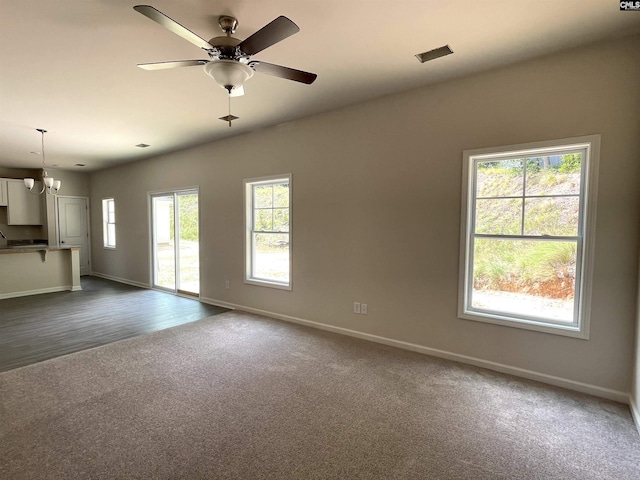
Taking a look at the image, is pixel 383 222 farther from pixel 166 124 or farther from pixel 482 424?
pixel 166 124

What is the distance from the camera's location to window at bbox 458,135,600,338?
8.68 ft

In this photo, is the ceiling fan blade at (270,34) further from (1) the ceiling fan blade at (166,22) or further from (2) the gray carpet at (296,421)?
(2) the gray carpet at (296,421)

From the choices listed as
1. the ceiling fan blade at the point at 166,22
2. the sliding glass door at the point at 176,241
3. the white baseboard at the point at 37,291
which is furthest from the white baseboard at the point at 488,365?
the white baseboard at the point at 37,291

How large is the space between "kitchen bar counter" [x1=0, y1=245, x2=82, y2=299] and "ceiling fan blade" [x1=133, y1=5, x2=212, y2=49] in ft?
21.4

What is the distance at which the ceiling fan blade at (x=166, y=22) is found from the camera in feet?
4.89

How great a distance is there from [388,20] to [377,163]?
1580 mm

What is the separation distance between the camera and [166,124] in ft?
14.4

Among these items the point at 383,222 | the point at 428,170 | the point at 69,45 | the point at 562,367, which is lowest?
the point at 562,367

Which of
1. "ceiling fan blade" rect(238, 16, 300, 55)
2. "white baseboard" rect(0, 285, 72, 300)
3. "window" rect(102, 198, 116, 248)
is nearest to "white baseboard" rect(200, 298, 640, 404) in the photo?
"ceiling fan blade" rect(238, 16, 300, 55)

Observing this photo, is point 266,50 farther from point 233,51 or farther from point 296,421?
point 296,421

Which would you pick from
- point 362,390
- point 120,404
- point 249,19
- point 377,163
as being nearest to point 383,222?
point 377,163

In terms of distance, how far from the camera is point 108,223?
8.00 metres

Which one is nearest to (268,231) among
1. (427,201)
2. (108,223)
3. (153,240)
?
(427,201)

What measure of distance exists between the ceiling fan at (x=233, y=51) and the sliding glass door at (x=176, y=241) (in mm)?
3958
